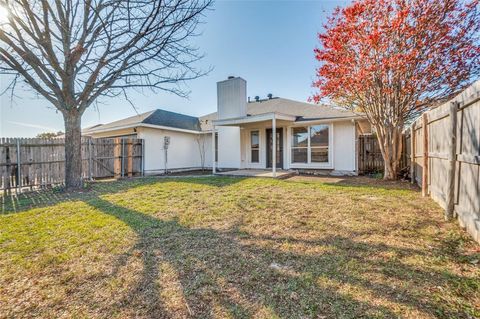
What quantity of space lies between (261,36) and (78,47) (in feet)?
26.1

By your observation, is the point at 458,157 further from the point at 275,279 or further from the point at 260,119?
the point at 260,119

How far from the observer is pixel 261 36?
39.6 ft

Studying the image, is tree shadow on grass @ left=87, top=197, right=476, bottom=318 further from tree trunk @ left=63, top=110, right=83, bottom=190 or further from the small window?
the small window

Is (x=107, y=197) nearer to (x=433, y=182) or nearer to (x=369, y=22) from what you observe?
(x=433, y=182)

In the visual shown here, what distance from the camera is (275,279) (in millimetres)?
2570

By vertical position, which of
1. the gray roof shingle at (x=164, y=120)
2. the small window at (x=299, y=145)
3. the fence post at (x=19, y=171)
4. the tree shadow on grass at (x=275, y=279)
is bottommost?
the tree shadow on grass at (x=275, y=279)

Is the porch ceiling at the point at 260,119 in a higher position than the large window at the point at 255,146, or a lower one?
higher

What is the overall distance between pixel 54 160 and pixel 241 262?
979cm

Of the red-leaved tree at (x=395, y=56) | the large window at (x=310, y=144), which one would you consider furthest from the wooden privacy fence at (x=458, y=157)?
the large window at (x=310, y=144)

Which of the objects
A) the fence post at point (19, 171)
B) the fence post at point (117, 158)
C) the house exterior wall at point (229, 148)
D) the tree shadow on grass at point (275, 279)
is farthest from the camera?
the house exterior wall at point (229, 148)

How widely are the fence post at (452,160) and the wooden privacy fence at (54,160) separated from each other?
38.9 ft

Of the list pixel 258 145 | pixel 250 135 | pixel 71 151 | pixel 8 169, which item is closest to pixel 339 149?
pixel 258 145

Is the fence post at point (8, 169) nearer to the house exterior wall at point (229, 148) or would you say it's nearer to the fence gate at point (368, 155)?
the house exterior wall at point (229, 148)

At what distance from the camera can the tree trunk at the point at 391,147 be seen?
8.68 m
